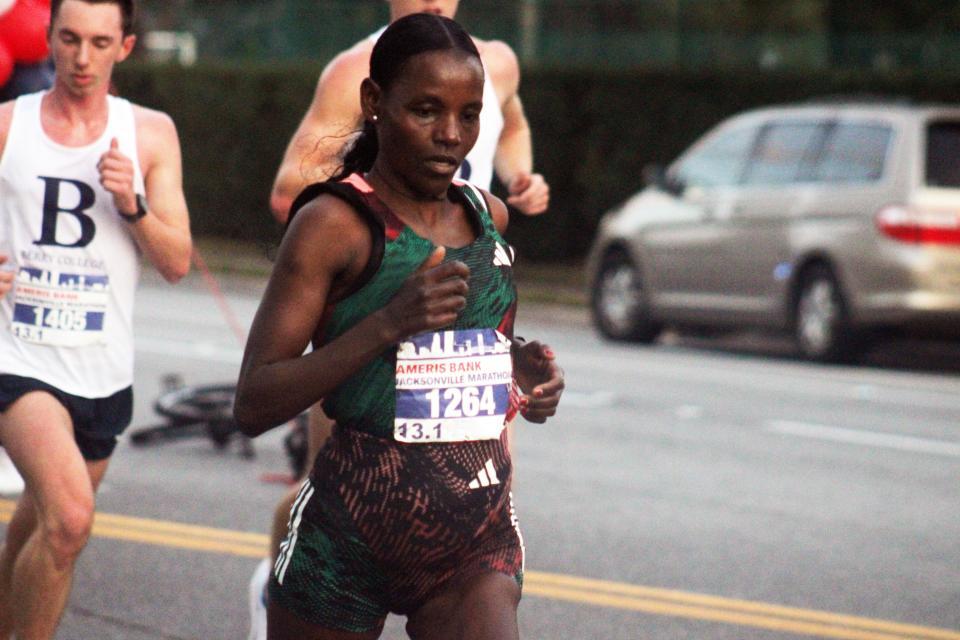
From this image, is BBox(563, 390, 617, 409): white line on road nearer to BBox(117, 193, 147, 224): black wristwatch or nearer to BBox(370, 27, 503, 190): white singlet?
BBox(370, 27, 503, 190): white singlet

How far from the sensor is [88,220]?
504 cm

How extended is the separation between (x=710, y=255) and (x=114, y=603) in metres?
9.25

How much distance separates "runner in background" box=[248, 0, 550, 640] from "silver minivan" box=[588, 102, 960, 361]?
831cm

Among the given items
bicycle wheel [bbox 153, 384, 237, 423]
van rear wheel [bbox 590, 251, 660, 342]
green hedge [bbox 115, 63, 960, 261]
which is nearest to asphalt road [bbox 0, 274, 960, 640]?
bicycle wheel [bbox 153, 384, 237, 423]

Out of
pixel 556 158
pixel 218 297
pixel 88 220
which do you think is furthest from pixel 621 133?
pixel 88 220

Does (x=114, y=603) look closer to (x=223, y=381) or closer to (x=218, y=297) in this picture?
(x=223, y=381)

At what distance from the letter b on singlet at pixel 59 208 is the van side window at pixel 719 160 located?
10668 mm

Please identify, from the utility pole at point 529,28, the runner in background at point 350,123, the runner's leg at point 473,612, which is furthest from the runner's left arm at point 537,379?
the utility pole at point 529,28

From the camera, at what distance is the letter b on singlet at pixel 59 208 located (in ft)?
16.4

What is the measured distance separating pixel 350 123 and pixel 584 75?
17217 millimetres

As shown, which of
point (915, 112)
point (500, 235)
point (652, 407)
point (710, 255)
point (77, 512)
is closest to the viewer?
point (500, 235)

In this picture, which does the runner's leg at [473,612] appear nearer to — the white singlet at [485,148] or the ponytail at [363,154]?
the ponytail at [363,154]

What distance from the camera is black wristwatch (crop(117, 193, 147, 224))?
494 centimetres

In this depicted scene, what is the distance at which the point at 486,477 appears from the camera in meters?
3.53
